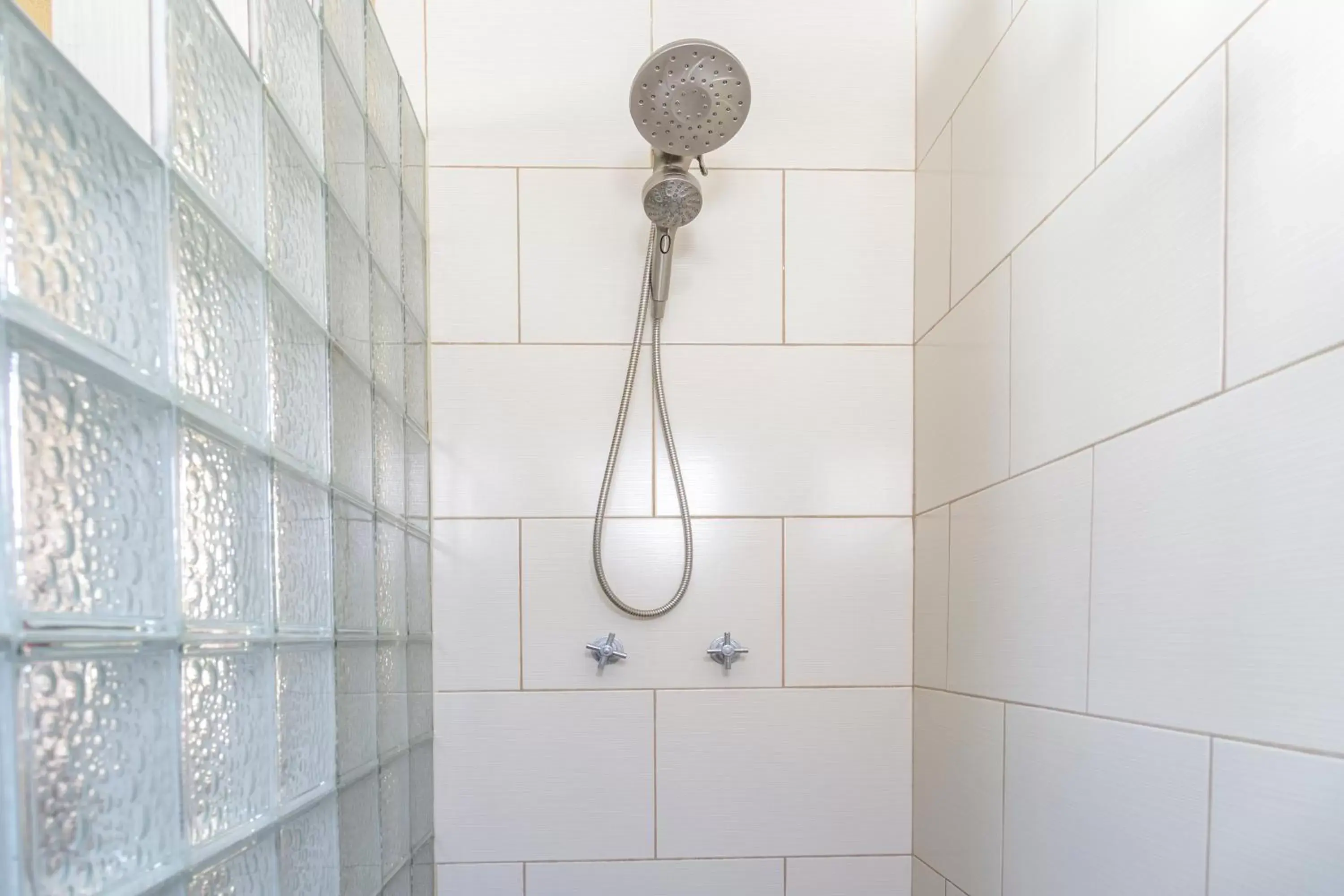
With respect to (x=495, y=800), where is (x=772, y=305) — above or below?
above

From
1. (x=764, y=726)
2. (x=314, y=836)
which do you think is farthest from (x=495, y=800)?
(x=314, y=836)

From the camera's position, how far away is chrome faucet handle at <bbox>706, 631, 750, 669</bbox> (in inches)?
61.8

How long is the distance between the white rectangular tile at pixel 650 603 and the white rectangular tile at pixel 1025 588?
13.0 inches

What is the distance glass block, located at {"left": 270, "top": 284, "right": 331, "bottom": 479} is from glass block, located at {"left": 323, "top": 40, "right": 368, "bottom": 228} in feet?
0.65

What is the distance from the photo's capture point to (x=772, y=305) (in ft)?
5.37

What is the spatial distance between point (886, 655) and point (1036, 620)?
0.54 m

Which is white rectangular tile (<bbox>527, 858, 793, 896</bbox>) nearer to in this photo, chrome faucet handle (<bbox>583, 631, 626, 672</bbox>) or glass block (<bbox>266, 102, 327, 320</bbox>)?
chrome faucet handle (<bbox>583, 631, 626, 672</bbox>)

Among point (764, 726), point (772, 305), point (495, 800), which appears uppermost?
point (772, 305)

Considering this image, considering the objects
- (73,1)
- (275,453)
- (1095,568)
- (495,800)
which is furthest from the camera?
(495,800)

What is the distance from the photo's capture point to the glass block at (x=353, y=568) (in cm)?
105

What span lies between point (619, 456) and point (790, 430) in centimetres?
29

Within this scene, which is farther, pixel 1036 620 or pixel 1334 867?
pixel 1036 620

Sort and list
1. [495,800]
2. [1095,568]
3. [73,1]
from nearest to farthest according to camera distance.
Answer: [73,1] < [1095,568] < [495,800]

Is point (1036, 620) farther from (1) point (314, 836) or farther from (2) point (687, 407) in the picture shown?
(1) point (314, 836)
